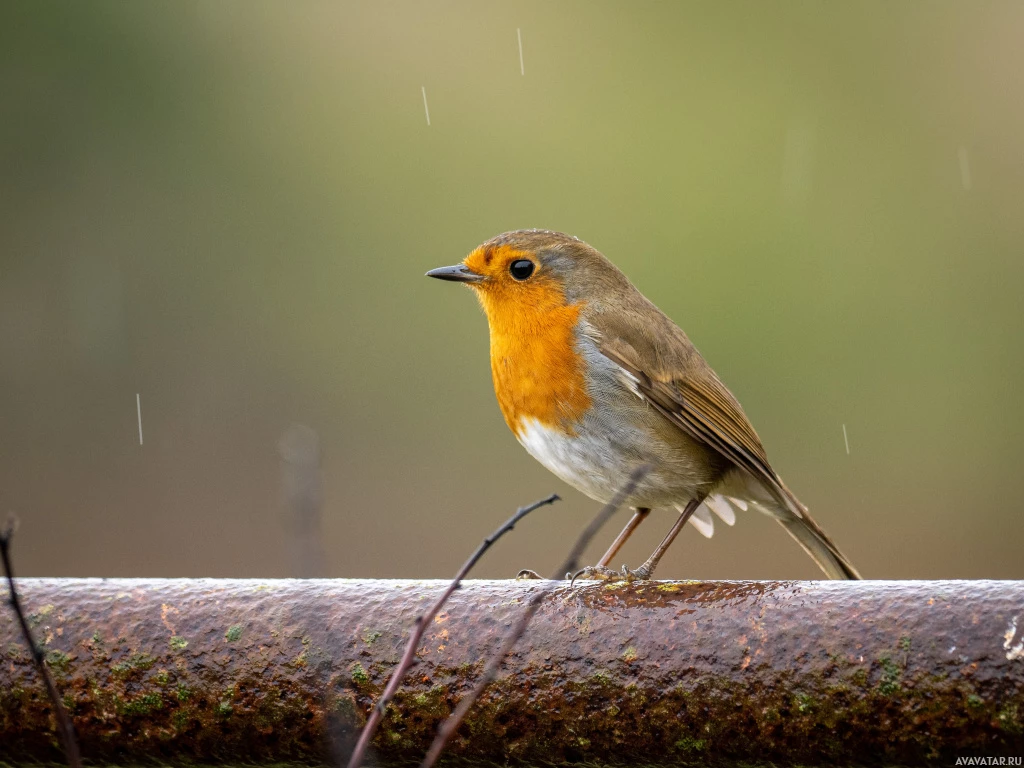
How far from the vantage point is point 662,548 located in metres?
2.79

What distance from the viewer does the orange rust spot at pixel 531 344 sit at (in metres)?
2.87

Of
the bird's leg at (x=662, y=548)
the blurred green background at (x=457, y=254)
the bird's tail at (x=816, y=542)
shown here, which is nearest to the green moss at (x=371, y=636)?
the bird's leg at (x=662, y=548)

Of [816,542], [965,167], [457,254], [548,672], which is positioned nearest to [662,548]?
[816,542]

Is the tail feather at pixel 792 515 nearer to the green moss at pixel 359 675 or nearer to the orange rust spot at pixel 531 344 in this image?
the orange rust spot at pixel 531 344

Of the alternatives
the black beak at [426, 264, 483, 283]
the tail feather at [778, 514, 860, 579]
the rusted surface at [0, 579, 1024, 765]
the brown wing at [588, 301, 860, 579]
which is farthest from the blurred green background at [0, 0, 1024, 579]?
the rusted surface at [0, 579, 1024, 765]

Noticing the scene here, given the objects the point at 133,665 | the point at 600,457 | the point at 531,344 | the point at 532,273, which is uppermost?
the point at 532,273

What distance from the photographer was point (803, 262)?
287 inches

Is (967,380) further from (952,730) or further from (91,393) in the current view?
(952,730)

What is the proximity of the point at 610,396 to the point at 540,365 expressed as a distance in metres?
0.18

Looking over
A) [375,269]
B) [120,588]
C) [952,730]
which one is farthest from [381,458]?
[952,730]

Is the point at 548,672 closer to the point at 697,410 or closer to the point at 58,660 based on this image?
the point at 58,660

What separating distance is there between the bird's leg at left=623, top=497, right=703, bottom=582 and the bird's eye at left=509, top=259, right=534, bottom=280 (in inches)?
27.4

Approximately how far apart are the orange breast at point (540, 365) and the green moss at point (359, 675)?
1.36m

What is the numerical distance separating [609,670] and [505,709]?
0.13 m
